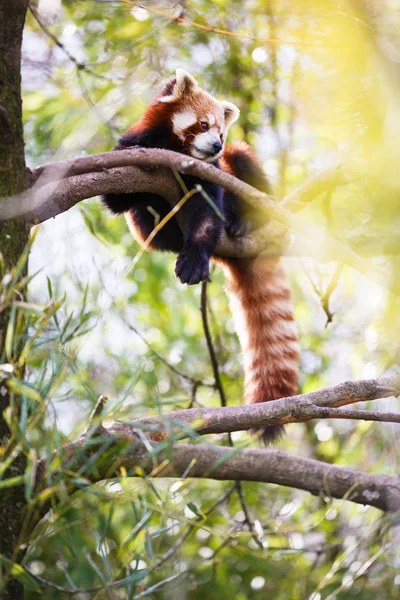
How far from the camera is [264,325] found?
3268 millimetres

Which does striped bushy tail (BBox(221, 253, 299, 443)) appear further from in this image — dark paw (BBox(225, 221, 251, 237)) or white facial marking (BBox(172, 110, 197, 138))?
white facial marking (BBox(172, 110, 197, 138))

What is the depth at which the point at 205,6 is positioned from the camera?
360 cm

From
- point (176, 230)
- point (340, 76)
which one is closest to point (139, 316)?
point (176, 230)

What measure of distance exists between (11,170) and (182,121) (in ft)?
5.16

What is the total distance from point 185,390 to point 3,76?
226cm

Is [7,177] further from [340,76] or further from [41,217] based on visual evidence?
[340,76]

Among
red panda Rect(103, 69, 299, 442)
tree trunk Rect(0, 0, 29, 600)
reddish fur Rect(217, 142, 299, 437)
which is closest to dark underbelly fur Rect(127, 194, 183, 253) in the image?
red panda Rect(103, 69, 299, 442)

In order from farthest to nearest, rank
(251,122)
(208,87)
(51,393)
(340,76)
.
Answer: (251,122) → (208,87) → (51,393) → (340,76)

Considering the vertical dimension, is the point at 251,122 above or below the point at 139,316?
above

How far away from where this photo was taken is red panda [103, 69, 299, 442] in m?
2.74

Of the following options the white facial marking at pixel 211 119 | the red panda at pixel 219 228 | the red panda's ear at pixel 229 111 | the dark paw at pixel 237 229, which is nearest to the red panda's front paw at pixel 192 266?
the red panda at pixel 219 228

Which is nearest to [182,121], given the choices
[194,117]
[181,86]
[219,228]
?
[194,117]

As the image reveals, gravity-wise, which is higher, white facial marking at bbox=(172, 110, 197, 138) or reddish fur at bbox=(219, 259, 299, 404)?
white facial marking at bbox=(172, 110, 197, 138)

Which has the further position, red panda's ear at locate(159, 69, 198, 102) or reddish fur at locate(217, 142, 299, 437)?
red panda's ear at locate(159, 69, 198, 102)
